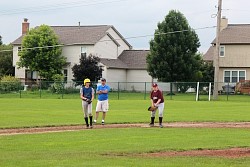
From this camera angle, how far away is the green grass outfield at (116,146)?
42.2 ft

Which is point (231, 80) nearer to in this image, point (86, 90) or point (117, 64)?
point (117, 64)

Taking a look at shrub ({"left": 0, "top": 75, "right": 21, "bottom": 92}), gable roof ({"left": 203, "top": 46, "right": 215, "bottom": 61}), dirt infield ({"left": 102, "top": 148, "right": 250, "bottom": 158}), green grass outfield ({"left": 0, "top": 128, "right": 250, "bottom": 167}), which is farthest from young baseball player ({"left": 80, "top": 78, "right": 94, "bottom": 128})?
gable roof ({"left": 203, "top": 46, "right": 215, "bottom": 61})

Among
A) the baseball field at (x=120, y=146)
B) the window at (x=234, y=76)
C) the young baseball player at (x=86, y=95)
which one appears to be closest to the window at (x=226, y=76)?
the window at (x=234, y=76)

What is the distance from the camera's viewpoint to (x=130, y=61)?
77.2 meters

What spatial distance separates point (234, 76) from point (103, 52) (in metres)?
17.1

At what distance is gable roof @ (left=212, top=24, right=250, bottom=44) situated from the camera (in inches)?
2589

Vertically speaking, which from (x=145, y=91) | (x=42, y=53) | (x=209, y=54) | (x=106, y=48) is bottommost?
(x=145, y=91)

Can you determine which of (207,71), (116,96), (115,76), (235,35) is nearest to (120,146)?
(116,96)

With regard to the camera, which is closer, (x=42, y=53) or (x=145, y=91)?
(x=145, y=91)

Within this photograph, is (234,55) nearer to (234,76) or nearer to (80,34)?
(234,76)

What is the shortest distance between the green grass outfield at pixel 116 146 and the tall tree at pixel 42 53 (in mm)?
50166

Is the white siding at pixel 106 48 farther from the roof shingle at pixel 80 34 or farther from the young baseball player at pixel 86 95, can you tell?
the young baseball player at pixel 86 95

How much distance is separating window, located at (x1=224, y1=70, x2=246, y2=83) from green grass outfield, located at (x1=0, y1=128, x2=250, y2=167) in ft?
150

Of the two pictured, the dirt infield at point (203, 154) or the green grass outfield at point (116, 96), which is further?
the green grass outfield at point (116, 96)
